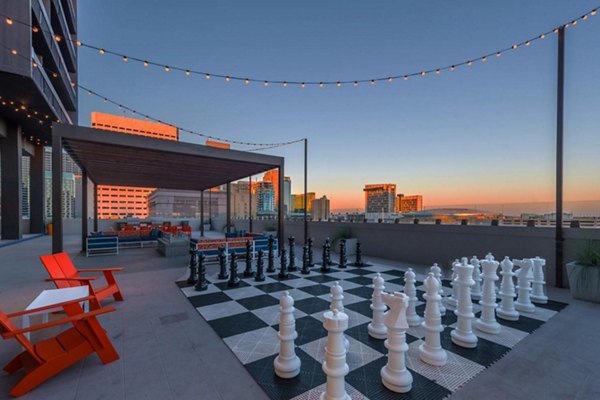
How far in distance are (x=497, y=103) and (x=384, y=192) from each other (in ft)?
20.4

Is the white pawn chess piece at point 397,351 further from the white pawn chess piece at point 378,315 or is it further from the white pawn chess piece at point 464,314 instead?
the white pawn chess piece at point 464,314

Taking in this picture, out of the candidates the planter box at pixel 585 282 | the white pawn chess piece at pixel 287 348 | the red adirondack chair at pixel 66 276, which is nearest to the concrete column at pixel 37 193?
the red adirondack chair at pixel 66 276

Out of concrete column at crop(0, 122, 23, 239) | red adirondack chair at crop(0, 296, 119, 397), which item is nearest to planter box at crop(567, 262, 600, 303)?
red adirondack chair at crop(0, 296, 119, 397)

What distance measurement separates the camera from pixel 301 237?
493 inches

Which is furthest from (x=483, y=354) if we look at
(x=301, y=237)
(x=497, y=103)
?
(x=301, y=237)

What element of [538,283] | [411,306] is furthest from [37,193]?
[538,283]

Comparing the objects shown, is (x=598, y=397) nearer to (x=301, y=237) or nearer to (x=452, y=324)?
(x=452, y=324)

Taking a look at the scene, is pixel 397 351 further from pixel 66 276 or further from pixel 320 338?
pixel 66 276

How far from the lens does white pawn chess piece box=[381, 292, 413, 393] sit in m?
2.07

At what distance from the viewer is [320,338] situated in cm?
293

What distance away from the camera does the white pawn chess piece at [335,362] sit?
1.84 meters

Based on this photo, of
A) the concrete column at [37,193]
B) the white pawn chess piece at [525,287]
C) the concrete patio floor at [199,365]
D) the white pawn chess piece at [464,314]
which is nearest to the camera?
the concrete patio floor at [199,365]

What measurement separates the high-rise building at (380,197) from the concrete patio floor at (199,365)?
5.94 metres

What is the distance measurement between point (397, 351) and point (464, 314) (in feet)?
3.98
